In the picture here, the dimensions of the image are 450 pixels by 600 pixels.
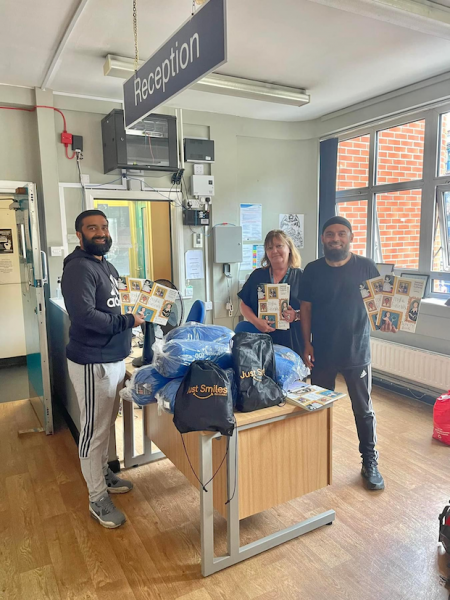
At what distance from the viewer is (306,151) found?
5426 millimetres

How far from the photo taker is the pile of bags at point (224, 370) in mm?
2002

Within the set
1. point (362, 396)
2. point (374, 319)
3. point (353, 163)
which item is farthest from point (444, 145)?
point (362, 396)

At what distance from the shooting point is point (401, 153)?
4496mm

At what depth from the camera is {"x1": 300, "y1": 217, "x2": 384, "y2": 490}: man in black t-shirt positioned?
2684 millimetres

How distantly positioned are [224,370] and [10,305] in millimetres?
4613

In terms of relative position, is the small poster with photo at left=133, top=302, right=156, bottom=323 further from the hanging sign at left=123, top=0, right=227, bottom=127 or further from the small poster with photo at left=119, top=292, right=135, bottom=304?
the hanging sign at left=123, top=0, right=227, bottom=127

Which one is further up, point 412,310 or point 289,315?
point 412,310

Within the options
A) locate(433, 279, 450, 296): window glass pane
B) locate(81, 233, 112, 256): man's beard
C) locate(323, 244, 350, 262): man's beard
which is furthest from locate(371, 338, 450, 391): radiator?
locate(81, 233, 112, 256): man's beard

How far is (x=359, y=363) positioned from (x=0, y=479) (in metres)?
2.46

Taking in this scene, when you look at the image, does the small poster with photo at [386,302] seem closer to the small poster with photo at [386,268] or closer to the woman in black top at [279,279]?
the woman in black top at [279,279]

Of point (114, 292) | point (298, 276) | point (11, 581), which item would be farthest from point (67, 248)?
point (11, 581)

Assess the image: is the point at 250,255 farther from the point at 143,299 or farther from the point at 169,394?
the point at 169,394

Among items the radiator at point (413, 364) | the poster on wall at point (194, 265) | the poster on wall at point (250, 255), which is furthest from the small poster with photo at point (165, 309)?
the poster on wall at point (250, 255)

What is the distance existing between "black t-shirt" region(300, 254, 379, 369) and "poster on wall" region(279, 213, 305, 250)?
8.88 ft
